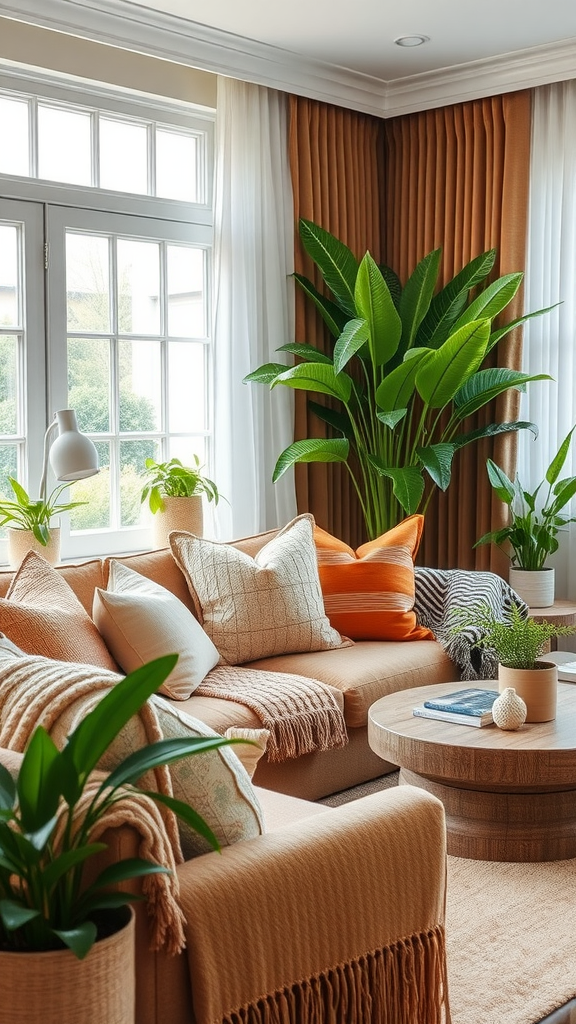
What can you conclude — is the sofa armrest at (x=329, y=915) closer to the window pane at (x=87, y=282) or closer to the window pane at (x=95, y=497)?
the window pane at (x=95, y=497)

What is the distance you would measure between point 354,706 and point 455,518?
1.90m

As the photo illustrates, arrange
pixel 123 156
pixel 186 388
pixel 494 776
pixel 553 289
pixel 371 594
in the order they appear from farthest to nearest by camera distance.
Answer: pixel 553 289
pixel 186 388
pixel 123 156
pixel 371 594
pixel 494 776

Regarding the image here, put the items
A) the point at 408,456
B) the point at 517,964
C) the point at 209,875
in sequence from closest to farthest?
the point at 209,875 → the point at 517,964 → the point at 408,456

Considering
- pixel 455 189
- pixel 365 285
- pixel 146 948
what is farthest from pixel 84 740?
pixel 455 189

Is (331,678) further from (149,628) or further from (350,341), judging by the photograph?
(350,341)

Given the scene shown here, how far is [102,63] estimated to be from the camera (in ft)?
13.7

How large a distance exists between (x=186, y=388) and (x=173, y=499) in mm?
662

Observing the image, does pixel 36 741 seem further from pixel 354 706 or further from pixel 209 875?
pixel 354 706

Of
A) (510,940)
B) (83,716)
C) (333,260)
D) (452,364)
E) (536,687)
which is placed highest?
(333,260)

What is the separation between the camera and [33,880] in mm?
1330

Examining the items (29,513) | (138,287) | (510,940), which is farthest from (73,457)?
(510,940)

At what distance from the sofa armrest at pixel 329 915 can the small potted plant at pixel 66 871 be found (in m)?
0.22

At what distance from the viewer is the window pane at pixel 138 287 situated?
4.42m

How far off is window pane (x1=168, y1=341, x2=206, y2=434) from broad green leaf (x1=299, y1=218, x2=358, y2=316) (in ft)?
2.03
